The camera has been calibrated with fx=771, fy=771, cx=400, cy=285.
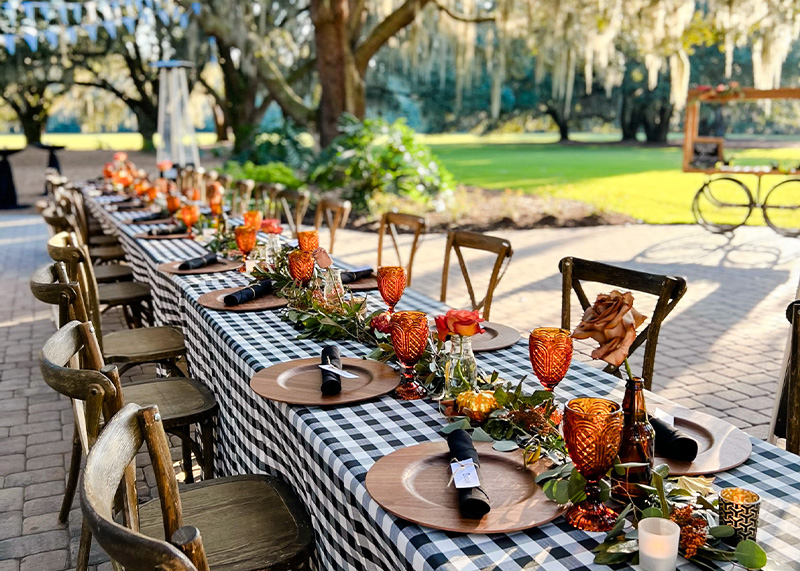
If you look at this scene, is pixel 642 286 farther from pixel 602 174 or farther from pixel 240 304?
pixel 602 174

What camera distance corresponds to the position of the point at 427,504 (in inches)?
59.1

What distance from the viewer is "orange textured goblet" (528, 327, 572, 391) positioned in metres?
1.87

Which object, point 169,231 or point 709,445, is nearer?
point 709,445

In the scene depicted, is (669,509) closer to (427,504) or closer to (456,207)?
(427,504)

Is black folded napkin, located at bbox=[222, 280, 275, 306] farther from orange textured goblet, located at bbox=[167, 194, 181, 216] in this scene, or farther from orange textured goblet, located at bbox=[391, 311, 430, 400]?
orange textured goblet, located at bbox=[167, 194, 181, 216]

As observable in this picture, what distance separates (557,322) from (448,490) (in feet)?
15.4

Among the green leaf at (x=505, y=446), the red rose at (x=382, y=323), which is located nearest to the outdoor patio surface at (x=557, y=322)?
the red rose at (x=382, y=323)

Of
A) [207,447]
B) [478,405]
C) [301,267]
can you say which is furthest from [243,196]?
[478,405]

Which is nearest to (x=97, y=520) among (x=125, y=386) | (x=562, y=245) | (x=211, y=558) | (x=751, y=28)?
(x=211, y=558)

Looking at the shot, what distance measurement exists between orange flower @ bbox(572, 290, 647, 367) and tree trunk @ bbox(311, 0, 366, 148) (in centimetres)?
1158

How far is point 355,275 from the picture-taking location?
3.59 meters

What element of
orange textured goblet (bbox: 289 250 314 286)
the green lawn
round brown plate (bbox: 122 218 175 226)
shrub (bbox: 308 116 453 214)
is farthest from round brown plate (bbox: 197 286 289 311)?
the green lawn

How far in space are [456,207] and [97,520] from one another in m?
10.9

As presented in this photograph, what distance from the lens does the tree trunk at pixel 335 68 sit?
12.3 meters
